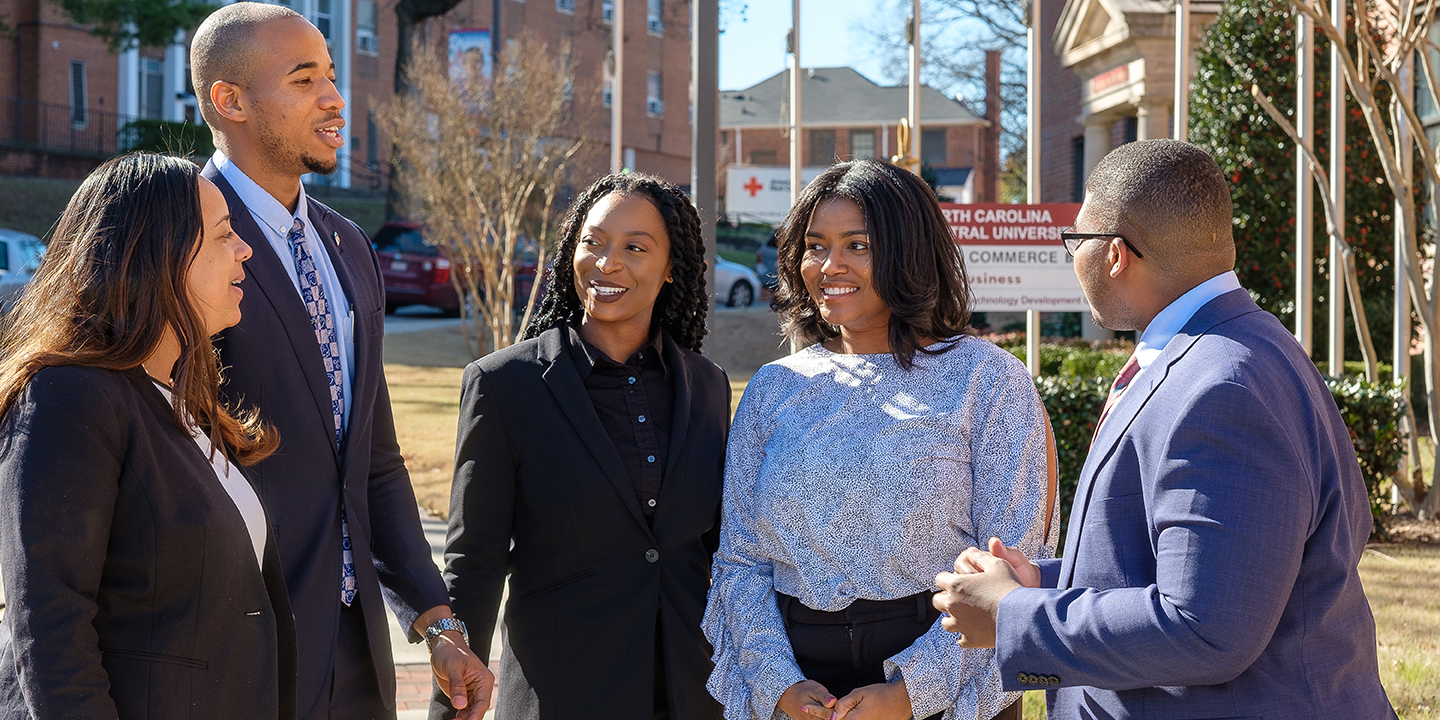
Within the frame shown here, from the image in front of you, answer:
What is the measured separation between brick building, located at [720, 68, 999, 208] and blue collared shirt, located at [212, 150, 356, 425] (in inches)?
2038

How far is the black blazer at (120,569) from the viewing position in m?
1.96

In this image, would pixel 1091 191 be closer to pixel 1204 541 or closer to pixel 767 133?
pixel 1204 541

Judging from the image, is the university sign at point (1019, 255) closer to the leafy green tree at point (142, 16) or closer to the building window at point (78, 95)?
the leafy green tree at point (142, 16)

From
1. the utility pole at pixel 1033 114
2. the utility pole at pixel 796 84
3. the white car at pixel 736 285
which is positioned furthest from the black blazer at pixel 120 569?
the white car at pixel 736 285

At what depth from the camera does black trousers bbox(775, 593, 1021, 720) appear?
2.70 metres

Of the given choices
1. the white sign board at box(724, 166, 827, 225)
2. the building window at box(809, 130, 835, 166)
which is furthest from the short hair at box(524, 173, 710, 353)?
the building window at box(809, 130, 835, 166)

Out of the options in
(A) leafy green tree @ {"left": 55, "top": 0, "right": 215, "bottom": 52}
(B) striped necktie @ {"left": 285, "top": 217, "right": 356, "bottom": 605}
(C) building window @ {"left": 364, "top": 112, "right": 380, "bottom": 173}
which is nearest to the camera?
(B) striped necktie @ {"left": 285, "top": 217, "right": 356, "bottom": 605}

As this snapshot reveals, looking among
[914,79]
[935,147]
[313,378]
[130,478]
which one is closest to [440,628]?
[313,378]

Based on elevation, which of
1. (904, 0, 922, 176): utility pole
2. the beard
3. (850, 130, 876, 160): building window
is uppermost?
(850, 130, 876, 160): building window

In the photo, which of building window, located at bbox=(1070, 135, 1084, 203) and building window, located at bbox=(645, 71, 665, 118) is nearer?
building window, located at bbox=(1070, 135, 1084, 203)

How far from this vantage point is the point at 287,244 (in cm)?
287

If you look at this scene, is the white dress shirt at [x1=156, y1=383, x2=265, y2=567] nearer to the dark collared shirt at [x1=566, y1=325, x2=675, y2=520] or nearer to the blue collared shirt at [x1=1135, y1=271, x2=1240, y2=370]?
the dark collared shirt at [x1=566, y1=325, x2=675, y2=520]

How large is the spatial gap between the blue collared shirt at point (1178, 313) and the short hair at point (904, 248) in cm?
73

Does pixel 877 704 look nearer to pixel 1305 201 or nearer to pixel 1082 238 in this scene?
pixel 1082 238
